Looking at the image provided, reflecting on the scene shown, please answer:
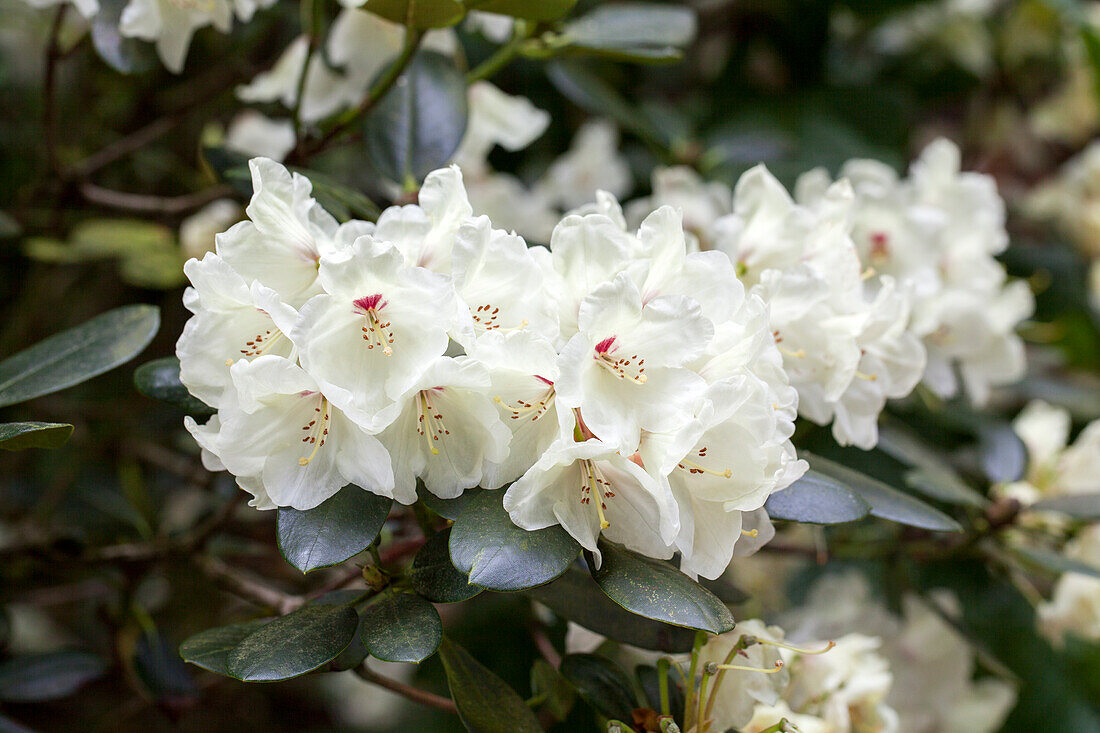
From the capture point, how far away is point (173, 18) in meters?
0.90

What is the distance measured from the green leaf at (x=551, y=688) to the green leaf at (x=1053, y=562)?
58cm

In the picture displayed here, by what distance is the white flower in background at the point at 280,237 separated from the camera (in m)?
0.68

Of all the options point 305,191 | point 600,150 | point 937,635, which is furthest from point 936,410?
point 305,191

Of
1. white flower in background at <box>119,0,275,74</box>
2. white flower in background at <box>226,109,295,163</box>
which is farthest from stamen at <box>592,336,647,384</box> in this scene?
white flower in background at <box>226,109,295,163</box>

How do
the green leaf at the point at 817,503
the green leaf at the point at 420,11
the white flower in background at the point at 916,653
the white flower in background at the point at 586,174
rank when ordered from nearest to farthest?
1. the green leaf at the point at 817,503
2. the green leaf at the point at 420,11
3. the white flower in background at the point at 916,653
4. the white flower in background at the point at 586,174

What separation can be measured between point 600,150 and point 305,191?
0.88m

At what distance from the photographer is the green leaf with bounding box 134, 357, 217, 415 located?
0.72 m

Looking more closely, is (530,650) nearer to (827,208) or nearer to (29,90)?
(827,208)

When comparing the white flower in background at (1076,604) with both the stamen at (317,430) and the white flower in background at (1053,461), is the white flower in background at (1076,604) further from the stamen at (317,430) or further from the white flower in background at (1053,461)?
the stamen at (317,430)

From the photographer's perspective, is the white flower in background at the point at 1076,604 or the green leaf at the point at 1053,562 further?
the white flower in background at the point at 1076,604

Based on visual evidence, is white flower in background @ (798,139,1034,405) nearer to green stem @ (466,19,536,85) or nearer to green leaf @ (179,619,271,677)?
green stem @ (466,19,536,85)

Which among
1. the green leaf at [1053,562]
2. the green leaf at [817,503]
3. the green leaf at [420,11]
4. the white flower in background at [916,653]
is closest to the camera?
the green leaf at [817,503]

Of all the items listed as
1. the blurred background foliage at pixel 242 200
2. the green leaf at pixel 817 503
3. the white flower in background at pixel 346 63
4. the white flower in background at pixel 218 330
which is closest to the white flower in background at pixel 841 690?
the blurred background foliage at pixel 242 200

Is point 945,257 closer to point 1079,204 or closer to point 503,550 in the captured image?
point 503,550
